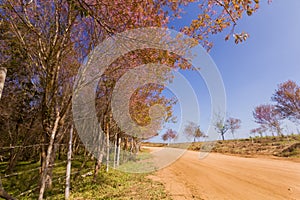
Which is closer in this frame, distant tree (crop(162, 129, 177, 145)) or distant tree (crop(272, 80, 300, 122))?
distant tree (crop(272, 80, 300, 122))

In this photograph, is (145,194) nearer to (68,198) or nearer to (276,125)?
(68,198)

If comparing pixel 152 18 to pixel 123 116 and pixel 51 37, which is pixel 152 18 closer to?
pixel 51 37

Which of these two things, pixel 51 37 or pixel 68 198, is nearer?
pixel 51 37

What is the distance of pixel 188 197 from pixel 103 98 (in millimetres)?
6066

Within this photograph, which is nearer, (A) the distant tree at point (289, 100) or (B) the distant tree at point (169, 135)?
(A) the distant tree at point (289, 100)

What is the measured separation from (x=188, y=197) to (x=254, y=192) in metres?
2.07

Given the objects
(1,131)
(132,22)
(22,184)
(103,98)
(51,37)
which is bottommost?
(22,184)

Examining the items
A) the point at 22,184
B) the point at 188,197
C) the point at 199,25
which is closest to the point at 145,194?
the point at 188,197

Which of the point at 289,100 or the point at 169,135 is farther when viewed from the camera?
the point at 169,135

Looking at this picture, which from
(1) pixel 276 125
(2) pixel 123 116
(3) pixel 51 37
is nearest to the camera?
(3) pixel 51 37

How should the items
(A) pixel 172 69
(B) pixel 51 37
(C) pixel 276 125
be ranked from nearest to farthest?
(B) pixel 51 37 < (A) pixel 172 69 < (C) pixel 276 125

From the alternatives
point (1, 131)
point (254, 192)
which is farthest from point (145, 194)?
point (1, 131)

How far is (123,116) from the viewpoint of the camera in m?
11.8

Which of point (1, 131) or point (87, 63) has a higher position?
point (87, 63)
